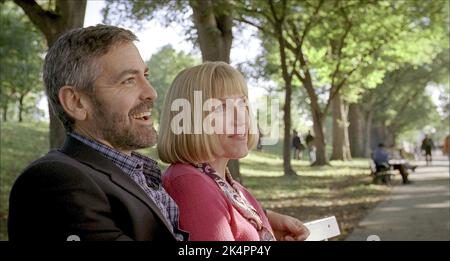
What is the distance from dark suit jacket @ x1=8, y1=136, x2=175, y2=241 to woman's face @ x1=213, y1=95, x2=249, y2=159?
0.56 meters

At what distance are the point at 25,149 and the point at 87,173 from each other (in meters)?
17.1

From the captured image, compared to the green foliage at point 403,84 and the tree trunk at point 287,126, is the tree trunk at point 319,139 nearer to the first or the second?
the tree trunk at point 287,126

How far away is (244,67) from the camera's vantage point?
23016 mm

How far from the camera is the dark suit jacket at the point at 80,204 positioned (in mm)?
1366

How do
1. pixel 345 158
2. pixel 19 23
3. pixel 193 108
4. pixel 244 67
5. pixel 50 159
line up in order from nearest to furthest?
pixel 50 159 < pixel 193 108 < pixel 19 23 < pixel 244 67 < pixel 345 158

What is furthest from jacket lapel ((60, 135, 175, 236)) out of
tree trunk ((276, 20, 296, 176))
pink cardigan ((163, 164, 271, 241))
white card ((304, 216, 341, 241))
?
tree trunk ((276, 20, 296, 176))

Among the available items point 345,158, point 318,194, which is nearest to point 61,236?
point 318,194

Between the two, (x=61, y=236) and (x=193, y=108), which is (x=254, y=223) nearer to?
(x=193, y=108)

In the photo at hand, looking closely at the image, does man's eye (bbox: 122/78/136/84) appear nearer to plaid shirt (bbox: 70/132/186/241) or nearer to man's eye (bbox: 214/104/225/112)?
plaid shirt (bbox: 70/132/186/241)

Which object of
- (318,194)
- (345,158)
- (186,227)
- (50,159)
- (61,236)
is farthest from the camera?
(345,158)

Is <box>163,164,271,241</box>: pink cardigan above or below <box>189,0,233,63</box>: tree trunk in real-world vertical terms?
below

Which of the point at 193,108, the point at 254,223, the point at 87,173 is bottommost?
the point at 254,223

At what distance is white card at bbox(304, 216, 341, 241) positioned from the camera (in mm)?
2801

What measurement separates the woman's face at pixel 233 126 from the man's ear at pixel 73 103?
539mm
